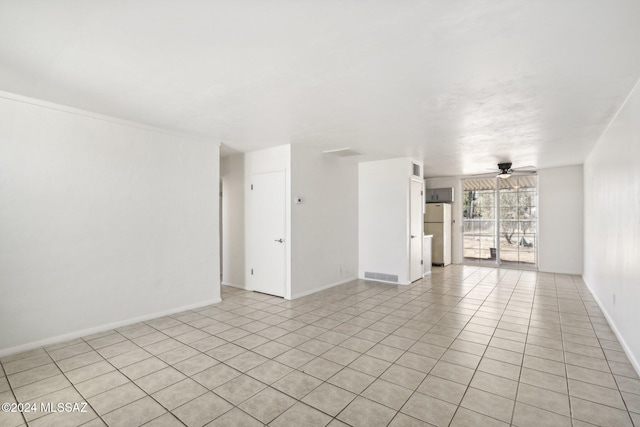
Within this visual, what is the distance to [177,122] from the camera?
386 centimetres

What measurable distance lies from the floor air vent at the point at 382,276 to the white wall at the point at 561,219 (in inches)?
159

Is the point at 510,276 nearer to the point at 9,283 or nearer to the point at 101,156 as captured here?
the point at 101,156

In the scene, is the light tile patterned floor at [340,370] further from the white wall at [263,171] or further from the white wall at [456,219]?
the white wall at [456,219]

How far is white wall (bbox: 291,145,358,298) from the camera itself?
5.24 meters

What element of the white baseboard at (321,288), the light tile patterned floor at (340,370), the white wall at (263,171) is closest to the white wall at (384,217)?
the white baseboard at (321,288)

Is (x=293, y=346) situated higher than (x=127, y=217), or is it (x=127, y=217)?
(x=127, y=217)

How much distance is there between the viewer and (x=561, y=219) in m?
7.36

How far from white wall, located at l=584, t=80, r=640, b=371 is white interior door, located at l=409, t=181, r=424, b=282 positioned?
113 inches

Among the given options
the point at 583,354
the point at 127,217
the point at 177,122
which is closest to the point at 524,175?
the point at 583,354

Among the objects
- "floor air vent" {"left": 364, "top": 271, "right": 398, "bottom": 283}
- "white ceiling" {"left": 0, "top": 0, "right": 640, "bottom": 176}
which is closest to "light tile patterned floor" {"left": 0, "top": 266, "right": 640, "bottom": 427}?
"floor air vent" {"left": 364, "top": 271, "right": 398, "bottom": 283}

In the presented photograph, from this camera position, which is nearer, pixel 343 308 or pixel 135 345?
pixel 135 345

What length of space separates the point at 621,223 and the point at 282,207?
13.9ft

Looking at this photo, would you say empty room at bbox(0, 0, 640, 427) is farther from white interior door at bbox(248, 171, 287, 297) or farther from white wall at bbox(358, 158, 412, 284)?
white wall at bbox(358, 158, 412, 284)

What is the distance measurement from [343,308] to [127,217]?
313 cm
